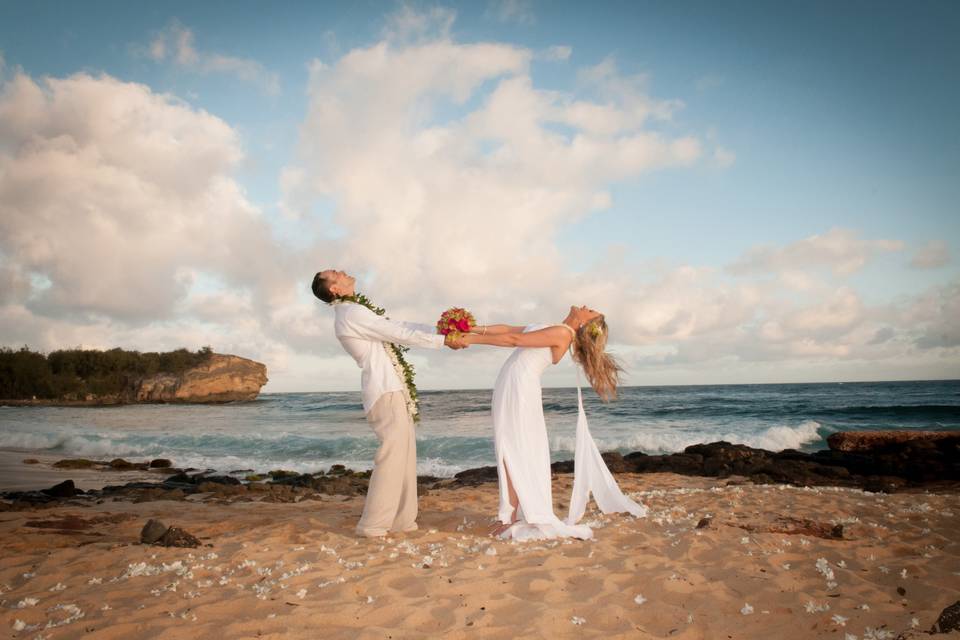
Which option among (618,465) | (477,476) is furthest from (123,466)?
(618,465)

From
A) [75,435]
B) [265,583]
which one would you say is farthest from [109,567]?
[75,435]

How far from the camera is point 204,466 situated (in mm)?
16516

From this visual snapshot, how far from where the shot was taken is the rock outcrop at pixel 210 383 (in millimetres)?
62031

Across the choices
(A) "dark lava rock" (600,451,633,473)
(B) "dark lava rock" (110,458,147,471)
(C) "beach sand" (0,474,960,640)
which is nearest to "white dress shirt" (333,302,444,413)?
(C) "beach sand" (0,474,960,640)

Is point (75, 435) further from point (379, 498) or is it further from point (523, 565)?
point (523, 565)

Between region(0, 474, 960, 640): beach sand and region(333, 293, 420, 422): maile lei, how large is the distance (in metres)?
1.37

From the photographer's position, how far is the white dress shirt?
18.1ft

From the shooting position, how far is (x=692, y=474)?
12.2 m

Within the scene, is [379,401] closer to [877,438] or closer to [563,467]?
[563,467]

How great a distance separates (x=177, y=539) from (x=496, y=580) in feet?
11.0

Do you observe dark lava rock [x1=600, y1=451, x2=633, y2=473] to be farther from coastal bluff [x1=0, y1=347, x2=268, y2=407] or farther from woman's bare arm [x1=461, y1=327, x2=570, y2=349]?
coastal bluff [x1=0, y1=347, x2=268, y2=407]

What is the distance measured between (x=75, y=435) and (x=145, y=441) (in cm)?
281

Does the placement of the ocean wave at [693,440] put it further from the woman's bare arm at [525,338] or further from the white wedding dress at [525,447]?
→ the woman's bare arm at [525,338]

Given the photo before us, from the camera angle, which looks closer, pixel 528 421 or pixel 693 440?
pixel 528 421
